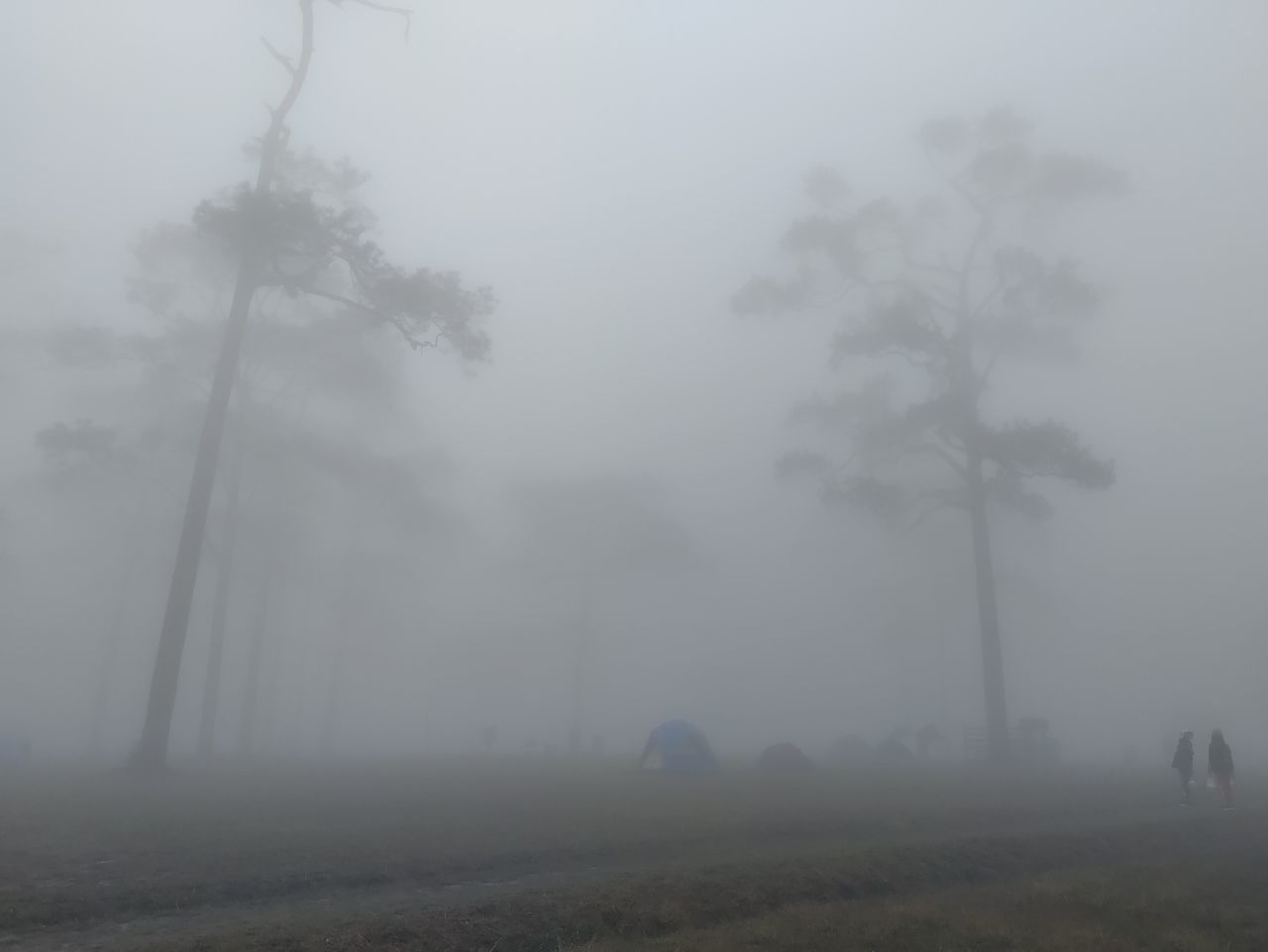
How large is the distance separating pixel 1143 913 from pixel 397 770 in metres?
24.2

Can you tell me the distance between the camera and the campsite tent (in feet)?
109

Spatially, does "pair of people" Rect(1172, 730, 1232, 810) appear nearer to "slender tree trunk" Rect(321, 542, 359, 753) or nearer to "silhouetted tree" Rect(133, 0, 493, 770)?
"silhouetted tree" Rect(133, 0, 493, 770)

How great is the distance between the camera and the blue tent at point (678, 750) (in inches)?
1316

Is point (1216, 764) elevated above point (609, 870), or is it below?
above

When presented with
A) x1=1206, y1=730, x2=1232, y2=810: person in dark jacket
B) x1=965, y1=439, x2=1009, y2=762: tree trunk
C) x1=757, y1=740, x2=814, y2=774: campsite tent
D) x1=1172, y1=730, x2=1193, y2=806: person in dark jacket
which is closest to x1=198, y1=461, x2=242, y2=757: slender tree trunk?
x1=757, y1=740, x2=814, y2=774: campsite tent

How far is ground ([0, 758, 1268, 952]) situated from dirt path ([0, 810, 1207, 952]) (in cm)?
5

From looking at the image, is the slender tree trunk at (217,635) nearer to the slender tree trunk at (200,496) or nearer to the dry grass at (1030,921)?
the slender tree trunk at (200,496)

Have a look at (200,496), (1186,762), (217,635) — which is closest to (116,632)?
(217,635)

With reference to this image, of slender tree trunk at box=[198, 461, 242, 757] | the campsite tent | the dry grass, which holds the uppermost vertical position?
slender tree trunk at box=[198, 461, 242, 757]

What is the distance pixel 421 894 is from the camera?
11.4 metres

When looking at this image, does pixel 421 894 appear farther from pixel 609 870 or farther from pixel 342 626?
pixel 342 626

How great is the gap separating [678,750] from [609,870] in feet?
69.8

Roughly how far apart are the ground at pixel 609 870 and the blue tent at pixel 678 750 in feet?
34.8

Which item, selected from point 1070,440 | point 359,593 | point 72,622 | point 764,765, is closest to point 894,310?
point 1070,440
